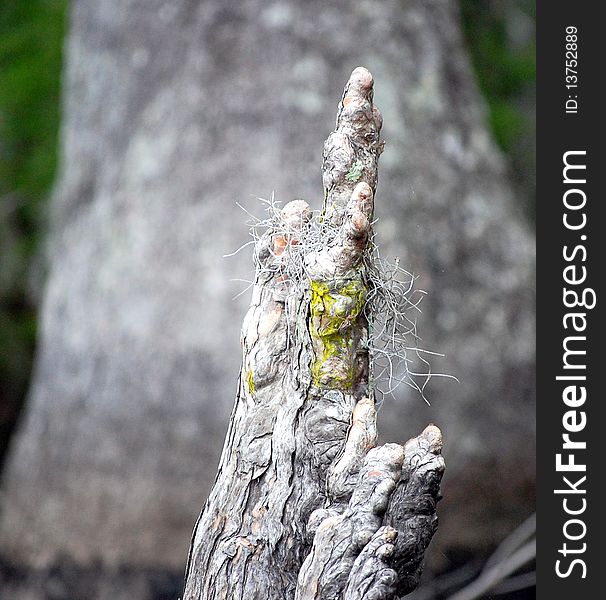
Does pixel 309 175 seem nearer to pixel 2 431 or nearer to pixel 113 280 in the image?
pixel 113 280

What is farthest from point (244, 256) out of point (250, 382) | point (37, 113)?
point (37, 113)

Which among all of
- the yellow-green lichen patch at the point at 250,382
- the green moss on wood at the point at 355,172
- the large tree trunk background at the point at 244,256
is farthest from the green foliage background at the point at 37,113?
the yellow-green lichen patch at the point at 250,382

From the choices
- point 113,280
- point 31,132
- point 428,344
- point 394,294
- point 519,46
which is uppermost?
point 519,46

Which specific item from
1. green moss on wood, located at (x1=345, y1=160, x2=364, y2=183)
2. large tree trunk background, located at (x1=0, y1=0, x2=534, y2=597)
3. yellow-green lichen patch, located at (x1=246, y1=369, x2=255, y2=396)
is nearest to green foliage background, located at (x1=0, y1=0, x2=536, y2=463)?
large tree trunk background, located at (x1=0, y1=0, x2=534, y2=597)

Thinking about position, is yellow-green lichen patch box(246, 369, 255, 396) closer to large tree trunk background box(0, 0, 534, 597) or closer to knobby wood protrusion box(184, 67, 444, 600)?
knobby wood protrusion box(184, 67, 444, 600)

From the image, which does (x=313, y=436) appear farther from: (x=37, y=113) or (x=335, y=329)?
(x=37, y=113)

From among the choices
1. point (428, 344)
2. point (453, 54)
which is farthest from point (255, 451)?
point (453, 54)
